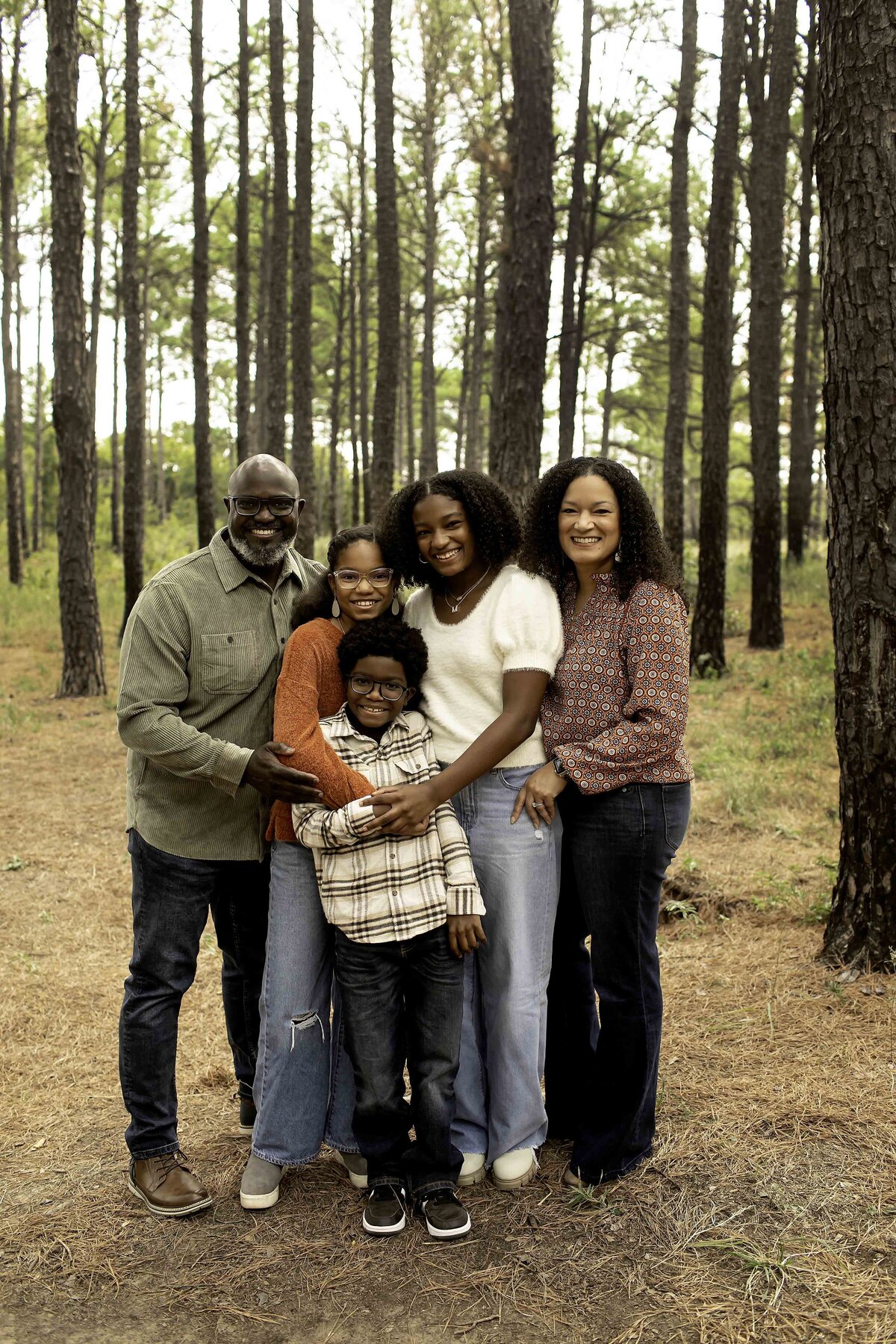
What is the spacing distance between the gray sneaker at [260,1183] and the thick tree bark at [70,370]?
32.0 feet

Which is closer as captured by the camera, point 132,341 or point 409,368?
Answer: point 132,341

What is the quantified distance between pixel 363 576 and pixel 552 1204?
2.06m

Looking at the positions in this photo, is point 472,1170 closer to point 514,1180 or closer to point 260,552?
point 514,1180

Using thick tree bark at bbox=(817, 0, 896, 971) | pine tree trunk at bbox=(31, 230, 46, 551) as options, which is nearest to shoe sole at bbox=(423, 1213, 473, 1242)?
thick tree bark at bbox=(817, 0, 896, 971)

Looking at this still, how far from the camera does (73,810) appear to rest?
342 inches

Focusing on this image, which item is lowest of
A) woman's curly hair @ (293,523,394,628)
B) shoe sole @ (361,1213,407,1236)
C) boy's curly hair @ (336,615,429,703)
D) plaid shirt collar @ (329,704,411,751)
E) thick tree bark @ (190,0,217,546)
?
shoe sole @ (361,1213,407,1236)

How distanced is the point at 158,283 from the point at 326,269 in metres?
4.34

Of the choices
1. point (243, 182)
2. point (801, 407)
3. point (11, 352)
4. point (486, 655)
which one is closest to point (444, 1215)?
point (486, 655)

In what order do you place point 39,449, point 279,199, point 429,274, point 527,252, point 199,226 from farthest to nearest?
point 39,449 < point 429,274 < point 199,226 < point 279,199 < point 527,252

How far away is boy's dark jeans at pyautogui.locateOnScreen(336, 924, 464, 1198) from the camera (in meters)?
3.12

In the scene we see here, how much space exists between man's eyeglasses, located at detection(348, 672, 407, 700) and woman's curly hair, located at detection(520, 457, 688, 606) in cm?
56

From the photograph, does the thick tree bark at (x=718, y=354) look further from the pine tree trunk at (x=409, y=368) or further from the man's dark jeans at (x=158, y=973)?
the pine tree trunk at (x=409, y=368)

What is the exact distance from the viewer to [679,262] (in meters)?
14.7

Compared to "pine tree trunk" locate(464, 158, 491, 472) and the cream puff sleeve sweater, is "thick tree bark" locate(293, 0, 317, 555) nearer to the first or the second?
"pine tree trunk" locate(464, 158, 491, 472)
